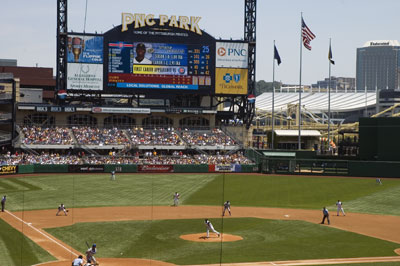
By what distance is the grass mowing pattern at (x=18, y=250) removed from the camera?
2922 centimetres

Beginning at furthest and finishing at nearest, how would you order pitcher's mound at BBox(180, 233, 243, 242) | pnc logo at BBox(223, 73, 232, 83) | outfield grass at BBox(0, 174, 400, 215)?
1. pnc logo at BBox(223, 73, 232, 83)
2. outfield grass at BBox(0, 174, 400, 215)
3. pitcher's mound at BBox(180, 233, 243, 242)

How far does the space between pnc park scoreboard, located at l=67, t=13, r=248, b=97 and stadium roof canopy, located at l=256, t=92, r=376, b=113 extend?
1752 inches

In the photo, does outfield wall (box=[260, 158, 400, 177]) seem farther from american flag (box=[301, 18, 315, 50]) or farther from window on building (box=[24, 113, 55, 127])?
window on building (box=[24, 113, 55, 127])

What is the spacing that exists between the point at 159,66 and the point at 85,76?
10.2 meters

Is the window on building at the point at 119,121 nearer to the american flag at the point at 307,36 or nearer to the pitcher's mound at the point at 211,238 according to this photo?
the american flag at the point at 307,36

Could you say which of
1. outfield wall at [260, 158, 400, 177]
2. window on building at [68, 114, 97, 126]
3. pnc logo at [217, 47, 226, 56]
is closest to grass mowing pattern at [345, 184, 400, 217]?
outfield wall at [260, 158, 400, 177]

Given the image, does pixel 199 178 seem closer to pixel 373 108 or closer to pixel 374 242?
pixel 374 242

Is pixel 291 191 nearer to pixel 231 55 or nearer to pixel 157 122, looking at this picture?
pixel 231 55

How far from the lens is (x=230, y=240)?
35.8 m

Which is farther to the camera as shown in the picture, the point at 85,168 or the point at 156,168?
the point at 156,168

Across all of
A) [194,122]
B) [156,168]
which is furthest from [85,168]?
[194,122]

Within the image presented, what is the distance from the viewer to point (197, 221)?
141 feet

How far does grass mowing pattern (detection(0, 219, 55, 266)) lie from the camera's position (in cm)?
2922

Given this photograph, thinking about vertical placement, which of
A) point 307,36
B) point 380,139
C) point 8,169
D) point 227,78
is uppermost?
point 307,36
